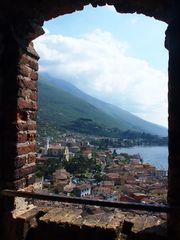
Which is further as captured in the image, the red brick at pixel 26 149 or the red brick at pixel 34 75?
the red brick at pixel 34 75

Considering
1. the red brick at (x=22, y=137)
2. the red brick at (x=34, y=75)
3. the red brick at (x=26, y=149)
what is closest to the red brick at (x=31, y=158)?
the red brick at (x=26, y=149)

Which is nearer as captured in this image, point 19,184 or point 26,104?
point 19,184

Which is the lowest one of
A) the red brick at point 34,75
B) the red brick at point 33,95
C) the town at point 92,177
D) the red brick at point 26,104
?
the town at point 92,177

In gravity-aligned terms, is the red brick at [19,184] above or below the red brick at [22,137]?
below

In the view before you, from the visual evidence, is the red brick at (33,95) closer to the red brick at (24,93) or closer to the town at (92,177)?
the red brick at (24,93)

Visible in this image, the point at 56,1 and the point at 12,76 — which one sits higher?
the point at 56,1

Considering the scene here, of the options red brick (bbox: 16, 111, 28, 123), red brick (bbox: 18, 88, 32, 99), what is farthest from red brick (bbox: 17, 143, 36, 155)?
red brick (bbox: 18, 88, 32, 99)

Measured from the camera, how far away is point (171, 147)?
7.73 feet

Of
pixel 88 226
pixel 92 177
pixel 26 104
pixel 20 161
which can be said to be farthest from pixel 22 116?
pixel 92 177

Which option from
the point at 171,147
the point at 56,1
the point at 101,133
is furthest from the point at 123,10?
the point at 101,133

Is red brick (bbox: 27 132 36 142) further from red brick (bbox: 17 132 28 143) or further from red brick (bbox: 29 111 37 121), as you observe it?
red brick (bbox: 29 111 37 121)

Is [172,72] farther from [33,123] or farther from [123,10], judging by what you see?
[33,123]

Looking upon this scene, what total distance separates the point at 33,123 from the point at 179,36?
147 cm

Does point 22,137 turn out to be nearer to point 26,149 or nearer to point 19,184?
point 26,149
